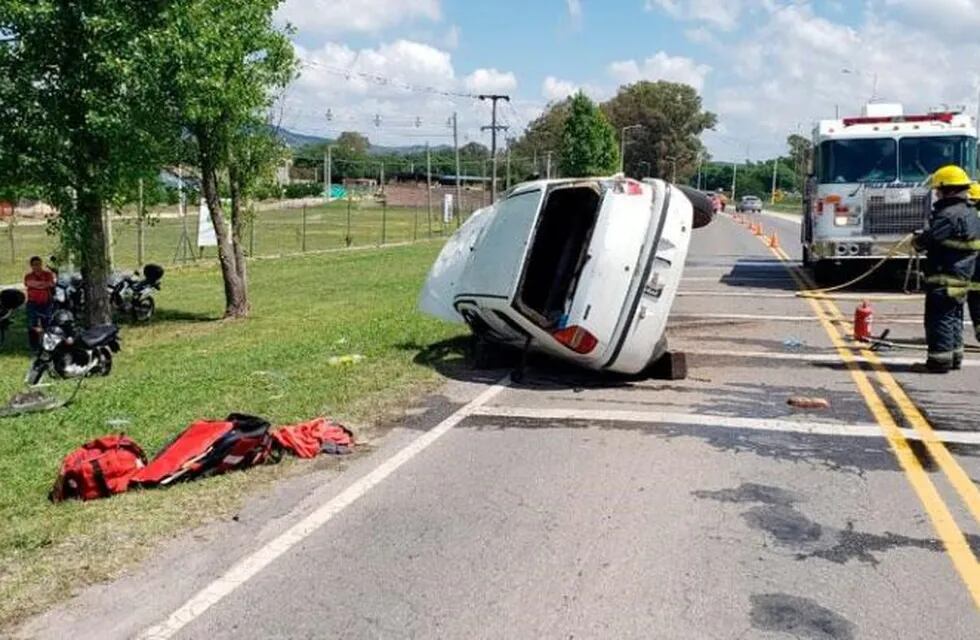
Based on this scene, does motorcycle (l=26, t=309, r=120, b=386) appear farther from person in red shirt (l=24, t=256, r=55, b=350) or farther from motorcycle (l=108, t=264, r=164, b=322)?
motorcycle (l=108, t=264, r=164, b=322)

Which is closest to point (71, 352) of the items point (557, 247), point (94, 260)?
point (94, 260)

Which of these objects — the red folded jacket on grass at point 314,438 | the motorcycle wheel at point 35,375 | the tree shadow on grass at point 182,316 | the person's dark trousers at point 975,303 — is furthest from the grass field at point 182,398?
the person's dark trousers at point 975,303

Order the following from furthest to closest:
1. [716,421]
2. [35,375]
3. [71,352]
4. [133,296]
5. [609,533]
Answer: [133,296] < [71,352] < [35,375] < [716,421] < [609,533]

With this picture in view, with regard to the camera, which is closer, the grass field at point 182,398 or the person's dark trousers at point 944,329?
the grass field at point 182,398

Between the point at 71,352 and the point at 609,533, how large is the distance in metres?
8.41

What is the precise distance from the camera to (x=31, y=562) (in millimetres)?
4887

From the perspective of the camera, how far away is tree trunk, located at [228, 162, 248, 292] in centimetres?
1802

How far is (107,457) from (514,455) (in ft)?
8.47

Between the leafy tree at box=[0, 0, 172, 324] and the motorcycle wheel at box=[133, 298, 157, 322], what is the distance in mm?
3850

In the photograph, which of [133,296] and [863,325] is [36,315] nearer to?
[133,296]

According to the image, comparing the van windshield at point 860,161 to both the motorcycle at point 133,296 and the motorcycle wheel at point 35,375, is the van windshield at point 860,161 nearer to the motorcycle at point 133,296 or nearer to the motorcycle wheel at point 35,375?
the motorcycle at point 133,296

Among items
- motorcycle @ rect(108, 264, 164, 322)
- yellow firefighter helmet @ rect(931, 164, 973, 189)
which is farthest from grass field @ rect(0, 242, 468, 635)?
yellow firefighter helmet @ rect(931, 164, 973, 189)

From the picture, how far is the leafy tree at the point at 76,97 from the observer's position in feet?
43.2

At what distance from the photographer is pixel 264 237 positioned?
147 feet
